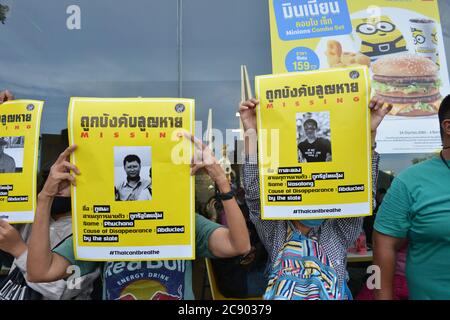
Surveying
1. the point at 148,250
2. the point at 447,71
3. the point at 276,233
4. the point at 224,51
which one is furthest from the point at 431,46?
the point at 148,250

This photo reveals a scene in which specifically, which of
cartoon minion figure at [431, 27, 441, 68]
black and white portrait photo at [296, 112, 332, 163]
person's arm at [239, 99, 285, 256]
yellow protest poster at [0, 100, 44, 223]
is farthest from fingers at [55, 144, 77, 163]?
cartoon minion figure at [431, 27, 441, 68]

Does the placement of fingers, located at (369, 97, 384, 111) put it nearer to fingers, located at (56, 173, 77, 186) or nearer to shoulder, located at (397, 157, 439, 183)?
shoulder, located at (397, 157, 439, 183)

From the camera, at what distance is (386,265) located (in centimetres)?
154

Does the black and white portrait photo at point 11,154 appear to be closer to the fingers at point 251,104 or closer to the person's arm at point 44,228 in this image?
the person's arm at point 44,228

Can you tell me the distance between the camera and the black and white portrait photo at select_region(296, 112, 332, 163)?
5.02ft

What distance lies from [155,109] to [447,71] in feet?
5.55

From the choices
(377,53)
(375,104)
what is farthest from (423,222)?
(377,53)

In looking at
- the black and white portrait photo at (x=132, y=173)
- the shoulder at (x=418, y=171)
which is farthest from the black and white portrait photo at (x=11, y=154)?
the shoulder at (x=418, y=171)

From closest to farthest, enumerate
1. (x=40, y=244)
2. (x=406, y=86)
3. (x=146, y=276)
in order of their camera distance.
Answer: (x=40, y=244), (x=146, y=276), (x=406, y=86)

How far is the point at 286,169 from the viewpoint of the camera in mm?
1560

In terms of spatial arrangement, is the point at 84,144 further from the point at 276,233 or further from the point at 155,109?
the point at 276,233

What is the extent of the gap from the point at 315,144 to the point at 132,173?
2.44 ft

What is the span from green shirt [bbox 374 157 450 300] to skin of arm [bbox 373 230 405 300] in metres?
0.03

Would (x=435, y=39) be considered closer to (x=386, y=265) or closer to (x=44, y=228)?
(x=386, y=265)
